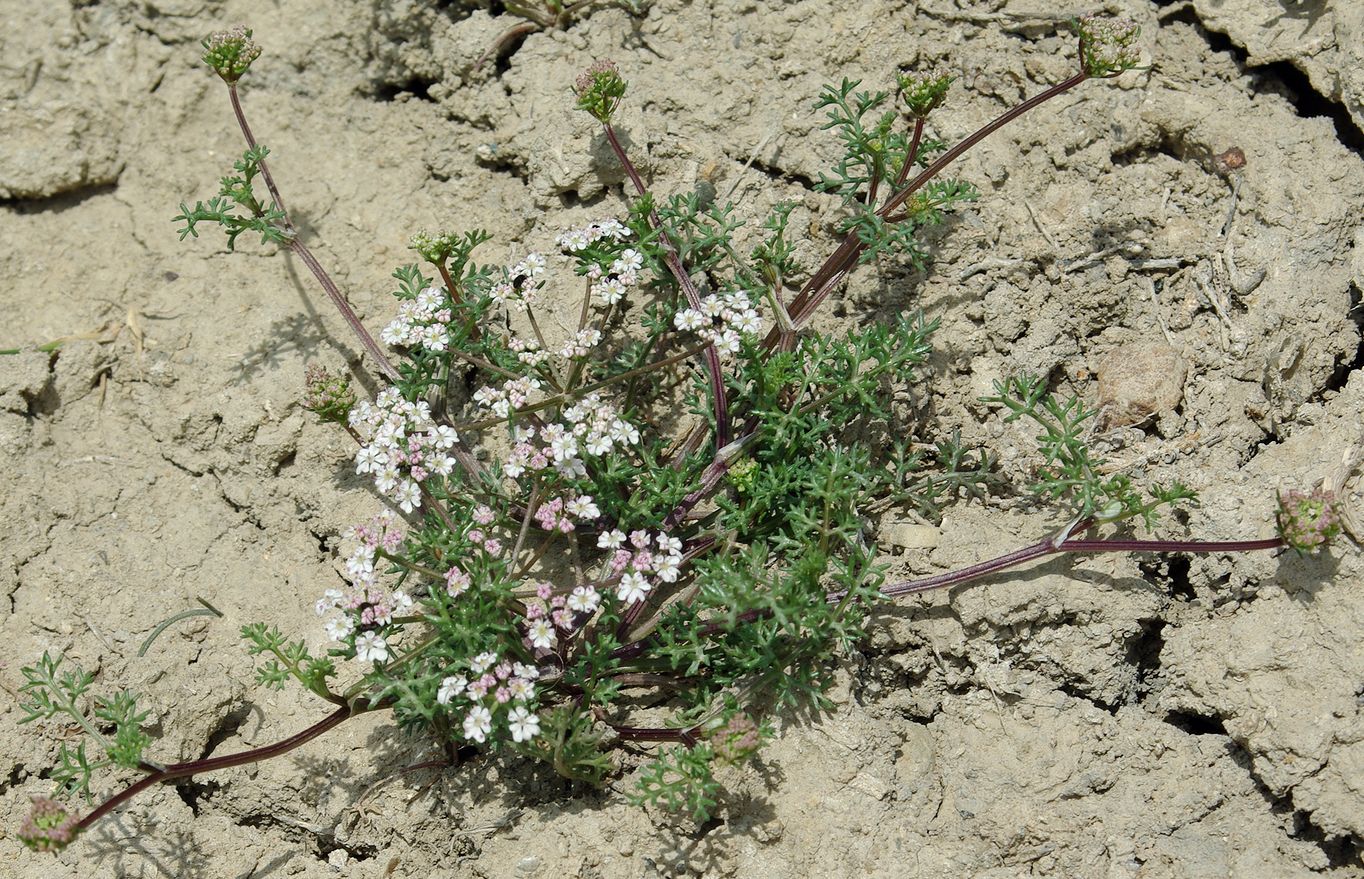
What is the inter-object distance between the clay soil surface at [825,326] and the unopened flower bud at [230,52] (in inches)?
34.9

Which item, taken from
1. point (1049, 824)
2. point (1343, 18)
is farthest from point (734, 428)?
point (1343, 18)

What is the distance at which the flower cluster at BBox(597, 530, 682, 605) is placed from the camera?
439 centimetres

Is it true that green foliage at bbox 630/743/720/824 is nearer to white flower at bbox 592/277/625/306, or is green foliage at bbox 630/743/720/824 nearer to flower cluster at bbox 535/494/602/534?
flower cluster at bbox 535/494/602/534

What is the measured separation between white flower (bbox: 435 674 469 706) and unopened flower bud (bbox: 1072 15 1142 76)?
3.70 m

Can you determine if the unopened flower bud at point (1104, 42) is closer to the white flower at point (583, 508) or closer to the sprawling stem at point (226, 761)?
the white flower at point (583, 508)

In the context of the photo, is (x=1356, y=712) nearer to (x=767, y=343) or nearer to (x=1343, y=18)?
(x=767, y=343)

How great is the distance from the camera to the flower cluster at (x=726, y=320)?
4695 mm

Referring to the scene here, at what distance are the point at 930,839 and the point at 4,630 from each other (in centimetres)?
431

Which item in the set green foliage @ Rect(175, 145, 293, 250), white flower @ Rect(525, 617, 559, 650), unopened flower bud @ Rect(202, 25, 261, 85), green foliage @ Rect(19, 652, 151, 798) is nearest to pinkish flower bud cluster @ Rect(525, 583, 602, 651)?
white flower @ Rect(525, 617, 559, 650)

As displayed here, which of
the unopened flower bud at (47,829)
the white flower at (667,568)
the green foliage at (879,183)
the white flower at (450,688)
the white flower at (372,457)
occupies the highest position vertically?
the green foliage at (879,183)

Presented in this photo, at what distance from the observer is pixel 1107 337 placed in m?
5.23

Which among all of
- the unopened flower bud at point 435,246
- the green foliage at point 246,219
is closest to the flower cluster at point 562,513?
the unopened flower bud at point 435,246

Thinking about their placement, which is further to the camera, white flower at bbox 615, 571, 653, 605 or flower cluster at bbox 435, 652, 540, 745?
white flower at bbox 615, 571, 653, 605

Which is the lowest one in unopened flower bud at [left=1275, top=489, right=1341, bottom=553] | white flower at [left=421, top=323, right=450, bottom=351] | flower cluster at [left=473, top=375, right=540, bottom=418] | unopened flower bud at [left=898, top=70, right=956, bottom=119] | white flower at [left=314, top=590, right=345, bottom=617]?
white flower at [left=314, top=590, right=345, bottom=617]
